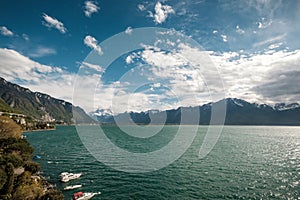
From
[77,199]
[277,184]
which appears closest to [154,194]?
[77,199]

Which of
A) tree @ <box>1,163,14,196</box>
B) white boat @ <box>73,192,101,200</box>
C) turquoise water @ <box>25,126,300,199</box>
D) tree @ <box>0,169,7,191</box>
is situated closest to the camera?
tree @ <box>0,169,7,191</box>

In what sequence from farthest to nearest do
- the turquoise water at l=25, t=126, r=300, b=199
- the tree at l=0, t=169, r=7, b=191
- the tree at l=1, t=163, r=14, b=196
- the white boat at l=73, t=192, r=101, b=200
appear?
the turquoise water at l=25, t=126, r=300, b=199, the white boat at l=73, t=192, r=101, b=200, the tree at l=1, t=163, r=14, b=196, the tree at l=0, t=169, r=7, b=191

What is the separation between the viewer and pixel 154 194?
4516 cm

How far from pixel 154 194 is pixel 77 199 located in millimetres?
15917

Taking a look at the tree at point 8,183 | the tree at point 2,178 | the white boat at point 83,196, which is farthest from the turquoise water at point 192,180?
the tree at point 2,178

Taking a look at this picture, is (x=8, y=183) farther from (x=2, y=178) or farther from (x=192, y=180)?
(x=192, y=180)

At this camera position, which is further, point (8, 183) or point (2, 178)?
point (8, 183)

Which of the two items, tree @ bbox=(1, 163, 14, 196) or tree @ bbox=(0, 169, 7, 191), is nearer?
tree @ bbox=(0, 169, 7, 191)

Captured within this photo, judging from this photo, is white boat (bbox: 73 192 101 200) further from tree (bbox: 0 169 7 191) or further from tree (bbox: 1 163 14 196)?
tree (bbox: 0 169 7 191)

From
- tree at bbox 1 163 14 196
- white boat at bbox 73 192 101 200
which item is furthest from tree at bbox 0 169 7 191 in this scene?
white boat at bbox 73 192 101 200

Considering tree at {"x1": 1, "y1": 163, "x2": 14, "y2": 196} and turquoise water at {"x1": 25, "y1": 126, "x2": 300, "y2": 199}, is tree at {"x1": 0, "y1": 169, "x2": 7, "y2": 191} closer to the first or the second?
tree at {"x1": 1, "y1": 163, "x2": 14, "y2": 196}

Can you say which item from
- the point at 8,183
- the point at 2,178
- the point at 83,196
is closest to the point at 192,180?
the point at 83,196

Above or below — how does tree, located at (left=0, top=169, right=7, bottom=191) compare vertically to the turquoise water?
above

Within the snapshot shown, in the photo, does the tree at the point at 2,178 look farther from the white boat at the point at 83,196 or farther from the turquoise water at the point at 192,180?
the turquoise water at the point at 192,180
